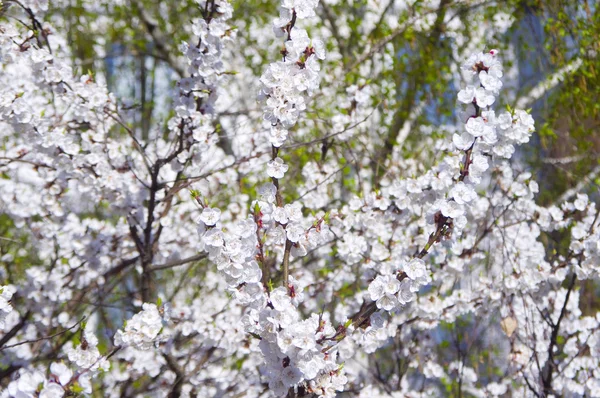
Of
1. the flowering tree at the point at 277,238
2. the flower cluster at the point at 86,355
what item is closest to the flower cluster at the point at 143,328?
the flowering tree at the point at 277,238

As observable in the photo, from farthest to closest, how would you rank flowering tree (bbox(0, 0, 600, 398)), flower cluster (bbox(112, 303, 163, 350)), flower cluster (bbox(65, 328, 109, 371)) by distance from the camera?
1. flower cluster (bbox(112, 303, 163, 350))
2. flower cluster (bbox(65, 328, 109, 371))
3. flowering tree (bbox(0, 0, 600, 398))

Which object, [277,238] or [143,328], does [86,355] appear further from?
[277,238]

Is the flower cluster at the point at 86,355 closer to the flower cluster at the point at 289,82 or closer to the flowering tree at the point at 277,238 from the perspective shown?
the flowering tree at the point at 277,238

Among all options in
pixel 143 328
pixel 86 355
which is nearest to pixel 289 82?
pixel 143 328

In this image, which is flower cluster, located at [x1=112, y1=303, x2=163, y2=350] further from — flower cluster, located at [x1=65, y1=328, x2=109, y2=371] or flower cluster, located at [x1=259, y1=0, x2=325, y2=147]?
flower cluster, located at [x1=259, y1=0, x2=325, y2=147]

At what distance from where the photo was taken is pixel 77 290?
159 inches

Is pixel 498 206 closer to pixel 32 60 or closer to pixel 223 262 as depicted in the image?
pixel 223 262

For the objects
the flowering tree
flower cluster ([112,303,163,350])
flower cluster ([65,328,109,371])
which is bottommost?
flower cluster ([65,328,109,371])

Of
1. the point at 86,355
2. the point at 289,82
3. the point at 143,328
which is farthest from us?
the point at 143,328

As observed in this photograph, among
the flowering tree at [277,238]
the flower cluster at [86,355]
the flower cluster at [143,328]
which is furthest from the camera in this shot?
the flower cluster at [143,328]

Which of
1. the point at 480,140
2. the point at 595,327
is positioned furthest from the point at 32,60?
the point at 595,327

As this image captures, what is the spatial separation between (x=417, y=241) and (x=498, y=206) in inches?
27.0

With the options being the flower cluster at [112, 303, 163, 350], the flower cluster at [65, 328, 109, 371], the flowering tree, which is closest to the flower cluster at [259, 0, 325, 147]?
the flowering tree

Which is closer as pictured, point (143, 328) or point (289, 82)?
point (289, 82)
